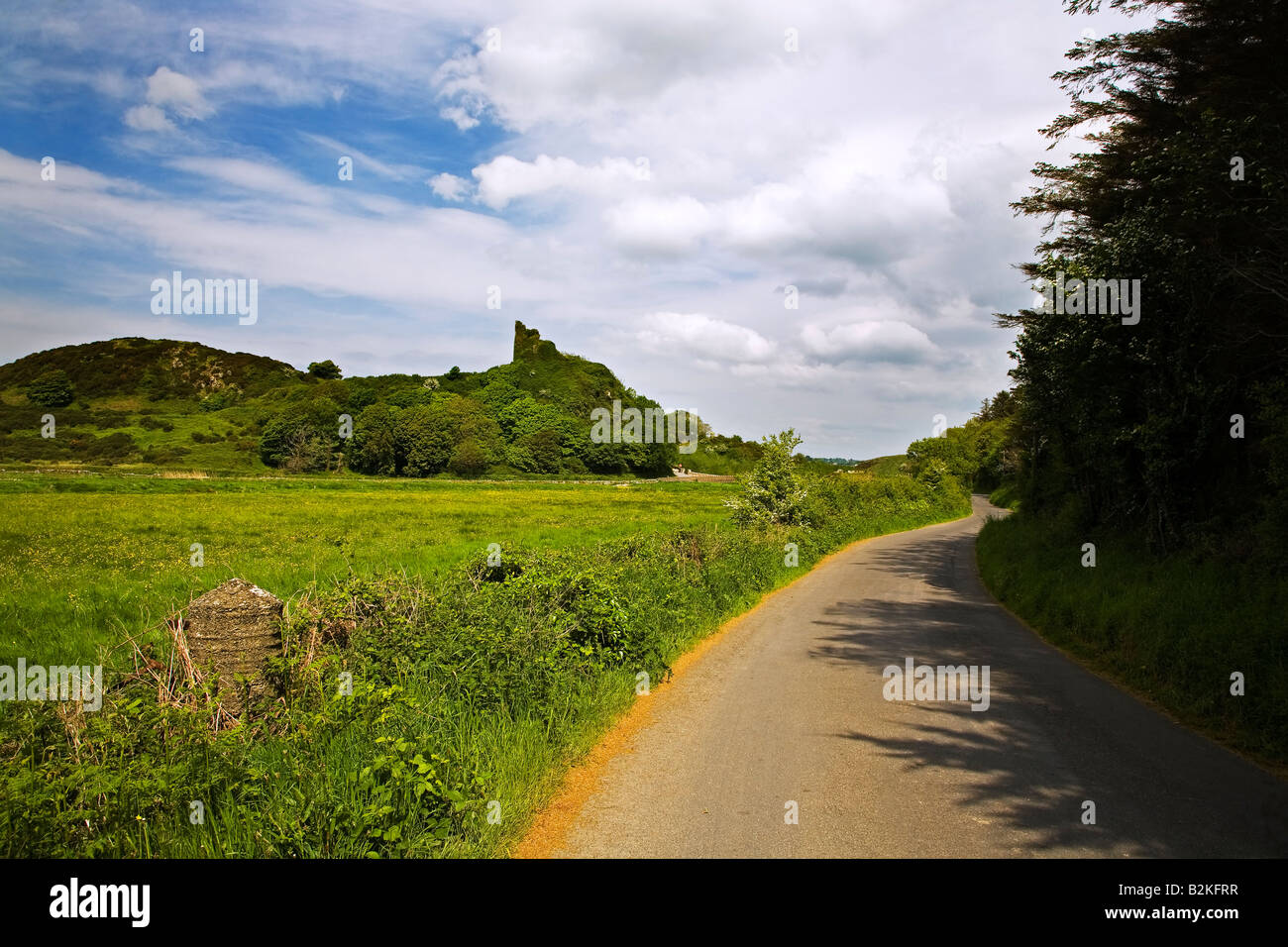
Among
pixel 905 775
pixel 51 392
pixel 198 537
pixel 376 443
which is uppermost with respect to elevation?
pixel 51 392

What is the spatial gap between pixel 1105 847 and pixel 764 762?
7.95ft

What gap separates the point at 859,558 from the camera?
24.0m

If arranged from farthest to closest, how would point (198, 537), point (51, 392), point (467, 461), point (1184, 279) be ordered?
point (51, 392)
point (467, 461)
point (198, 537)
point (1184, 279)

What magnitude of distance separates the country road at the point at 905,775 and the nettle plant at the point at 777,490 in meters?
16.6

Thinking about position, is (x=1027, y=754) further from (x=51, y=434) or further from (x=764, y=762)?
(x=51, y=434)

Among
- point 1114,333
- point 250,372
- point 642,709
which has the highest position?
point 250,372

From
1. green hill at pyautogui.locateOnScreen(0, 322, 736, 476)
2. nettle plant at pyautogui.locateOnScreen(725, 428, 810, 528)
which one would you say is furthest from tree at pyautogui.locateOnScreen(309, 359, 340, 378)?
nettle plant at pyautogui.locateOnScreen(725, 428, 810, 528)

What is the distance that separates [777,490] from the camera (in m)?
27.0

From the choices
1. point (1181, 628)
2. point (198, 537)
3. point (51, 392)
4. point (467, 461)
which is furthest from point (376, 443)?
point (1181, 628)

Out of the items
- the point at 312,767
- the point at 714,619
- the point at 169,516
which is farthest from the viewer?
the point at 169,516

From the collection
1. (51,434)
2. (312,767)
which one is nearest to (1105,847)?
(312,767)

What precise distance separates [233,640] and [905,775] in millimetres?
5436

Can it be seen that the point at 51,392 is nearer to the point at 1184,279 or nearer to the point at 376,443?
the point at 376,443

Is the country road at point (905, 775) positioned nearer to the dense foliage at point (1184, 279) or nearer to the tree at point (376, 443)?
the dense foliage at point (1184, 279)
